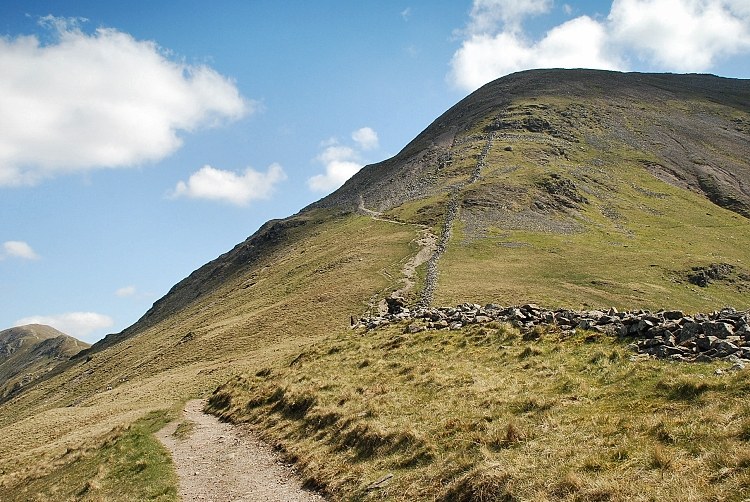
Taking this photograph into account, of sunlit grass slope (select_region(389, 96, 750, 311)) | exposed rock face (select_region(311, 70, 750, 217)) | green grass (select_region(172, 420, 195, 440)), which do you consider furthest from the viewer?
exposed rock face (select_region(311, 70, 750, 217))

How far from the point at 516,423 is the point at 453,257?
56007 mm

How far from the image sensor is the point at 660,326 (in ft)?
64.0

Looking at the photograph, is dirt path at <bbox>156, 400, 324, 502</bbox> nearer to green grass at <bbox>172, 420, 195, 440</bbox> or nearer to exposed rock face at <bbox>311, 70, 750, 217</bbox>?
green grass at <bbox>172, 420, 195, 440</bbox>

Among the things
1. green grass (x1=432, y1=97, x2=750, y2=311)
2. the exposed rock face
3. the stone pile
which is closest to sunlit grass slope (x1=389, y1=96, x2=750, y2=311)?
green grass (x1=432, y1=97, x2=750, y2=311)

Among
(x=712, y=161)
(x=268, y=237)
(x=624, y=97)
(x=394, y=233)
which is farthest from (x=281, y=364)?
(x=624, y=97)

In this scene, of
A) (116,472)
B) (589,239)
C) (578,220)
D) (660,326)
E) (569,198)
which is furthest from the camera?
(569,198)

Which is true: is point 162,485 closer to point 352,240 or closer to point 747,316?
point 747,316

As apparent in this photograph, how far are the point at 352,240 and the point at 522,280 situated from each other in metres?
39.9

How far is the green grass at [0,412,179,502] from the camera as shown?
19.0m

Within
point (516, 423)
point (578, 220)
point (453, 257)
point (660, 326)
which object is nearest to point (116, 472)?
point (516, 423)

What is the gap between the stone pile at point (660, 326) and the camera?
16734mm

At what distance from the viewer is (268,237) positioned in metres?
142

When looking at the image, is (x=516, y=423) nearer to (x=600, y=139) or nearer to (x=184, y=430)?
(x=184, y=430)

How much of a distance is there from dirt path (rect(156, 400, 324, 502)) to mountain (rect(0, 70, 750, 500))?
167 cm
